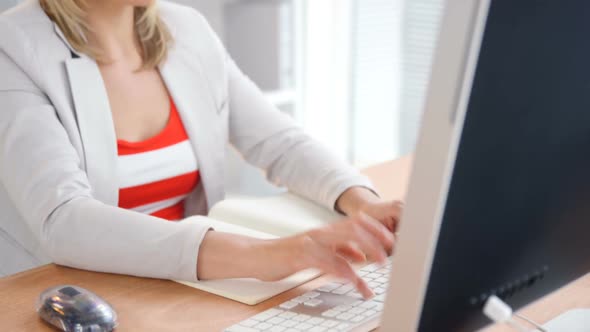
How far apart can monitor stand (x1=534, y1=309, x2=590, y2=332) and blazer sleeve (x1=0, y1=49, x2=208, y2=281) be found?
0.47m

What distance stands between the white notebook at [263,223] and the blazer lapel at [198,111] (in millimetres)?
196

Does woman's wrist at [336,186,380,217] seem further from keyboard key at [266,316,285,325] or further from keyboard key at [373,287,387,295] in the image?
keyboard key at [266,316,285,325]

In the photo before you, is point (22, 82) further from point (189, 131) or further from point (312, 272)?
point (312, 272)

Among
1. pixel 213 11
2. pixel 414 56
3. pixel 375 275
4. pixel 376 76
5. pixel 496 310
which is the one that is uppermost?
pixel 496 310

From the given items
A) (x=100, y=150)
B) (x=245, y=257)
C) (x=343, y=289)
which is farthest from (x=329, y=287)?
(x=100, y=150)

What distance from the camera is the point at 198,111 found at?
5.14 feet

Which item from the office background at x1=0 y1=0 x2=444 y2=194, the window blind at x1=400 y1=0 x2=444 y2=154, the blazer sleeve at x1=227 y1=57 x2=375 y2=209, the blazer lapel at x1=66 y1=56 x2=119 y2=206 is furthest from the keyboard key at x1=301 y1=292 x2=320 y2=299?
the window blind at x1=400 y1=0 x2=444 y2=154

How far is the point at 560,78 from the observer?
2.15 ft

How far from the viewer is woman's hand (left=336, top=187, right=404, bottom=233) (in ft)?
3.98

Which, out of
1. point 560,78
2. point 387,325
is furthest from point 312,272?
point 560,78

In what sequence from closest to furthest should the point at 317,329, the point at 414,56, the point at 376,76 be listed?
the point at 317,329 < the point at 414,56 < the point at 376,76

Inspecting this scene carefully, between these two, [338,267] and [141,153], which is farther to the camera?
[141,153]

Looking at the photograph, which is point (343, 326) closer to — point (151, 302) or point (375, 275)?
point (375, 275)

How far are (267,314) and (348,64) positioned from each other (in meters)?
2.89
